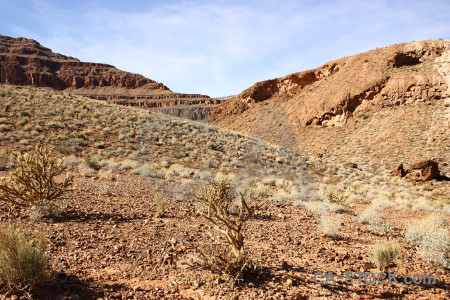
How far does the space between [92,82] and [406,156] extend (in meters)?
98.1

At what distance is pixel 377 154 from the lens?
24.3 meters

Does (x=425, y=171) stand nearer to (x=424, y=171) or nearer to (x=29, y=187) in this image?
(x=424, y=171)

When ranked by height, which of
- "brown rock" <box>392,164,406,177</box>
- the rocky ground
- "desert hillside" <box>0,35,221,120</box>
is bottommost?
Result: the rocky ground

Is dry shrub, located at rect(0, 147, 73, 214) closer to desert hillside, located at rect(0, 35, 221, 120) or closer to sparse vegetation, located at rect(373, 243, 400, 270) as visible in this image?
sparse vegetation, located at rect(373, 243, 400, 270)

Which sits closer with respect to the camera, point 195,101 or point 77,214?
point 77,214

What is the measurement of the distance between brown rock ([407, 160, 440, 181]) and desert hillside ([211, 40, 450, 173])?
253 centimetres

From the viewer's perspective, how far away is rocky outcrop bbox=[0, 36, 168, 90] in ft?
289

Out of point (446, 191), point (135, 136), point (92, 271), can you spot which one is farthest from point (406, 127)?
point (92, 271)

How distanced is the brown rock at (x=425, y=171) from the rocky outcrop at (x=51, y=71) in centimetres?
9417

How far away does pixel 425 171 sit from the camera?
57.3 feet

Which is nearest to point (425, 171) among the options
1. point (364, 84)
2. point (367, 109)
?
point (367, 109)

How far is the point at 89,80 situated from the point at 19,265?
107 metres

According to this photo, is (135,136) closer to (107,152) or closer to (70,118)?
(107,152)

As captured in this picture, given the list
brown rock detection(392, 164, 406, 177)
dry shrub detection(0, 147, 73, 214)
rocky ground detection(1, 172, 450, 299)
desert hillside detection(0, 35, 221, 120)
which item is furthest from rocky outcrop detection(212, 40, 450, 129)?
desert hillside detection(0, 35, 221, 120)
